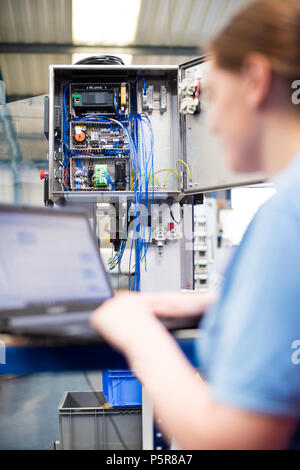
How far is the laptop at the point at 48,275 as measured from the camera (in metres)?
0.56

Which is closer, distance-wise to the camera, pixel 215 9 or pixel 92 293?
pixel 92 293

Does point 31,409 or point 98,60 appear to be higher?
point 98,60

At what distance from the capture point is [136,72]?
2.09m

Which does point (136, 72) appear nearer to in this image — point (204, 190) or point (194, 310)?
point (204, 190)

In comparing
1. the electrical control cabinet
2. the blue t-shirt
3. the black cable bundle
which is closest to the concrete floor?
the electrical control cabinet

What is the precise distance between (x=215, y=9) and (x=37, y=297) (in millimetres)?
3786

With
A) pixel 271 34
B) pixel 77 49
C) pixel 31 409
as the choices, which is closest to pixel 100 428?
pixel 31 409

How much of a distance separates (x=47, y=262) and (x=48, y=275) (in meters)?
0.02

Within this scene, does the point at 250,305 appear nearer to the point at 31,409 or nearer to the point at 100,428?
the point at 100,428

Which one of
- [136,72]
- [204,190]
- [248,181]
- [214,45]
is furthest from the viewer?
[136,72]

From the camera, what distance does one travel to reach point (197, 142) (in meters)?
1.91

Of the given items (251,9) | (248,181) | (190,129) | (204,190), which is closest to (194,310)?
(251,9)

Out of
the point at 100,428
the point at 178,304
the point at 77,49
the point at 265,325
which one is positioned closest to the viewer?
the point at 265,325

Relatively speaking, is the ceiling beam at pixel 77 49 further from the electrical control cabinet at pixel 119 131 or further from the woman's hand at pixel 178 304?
the woman's hand at pixel 178 304
